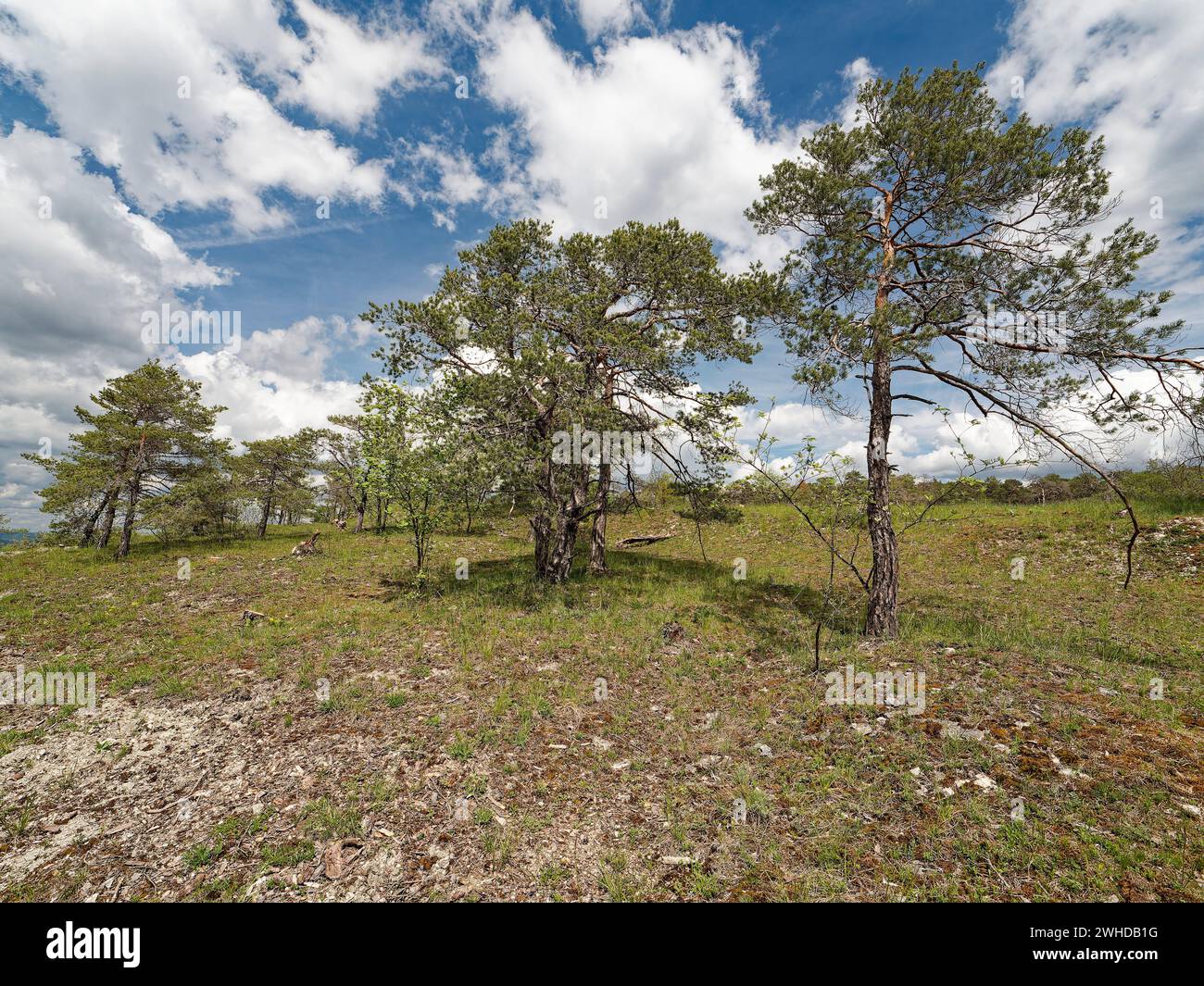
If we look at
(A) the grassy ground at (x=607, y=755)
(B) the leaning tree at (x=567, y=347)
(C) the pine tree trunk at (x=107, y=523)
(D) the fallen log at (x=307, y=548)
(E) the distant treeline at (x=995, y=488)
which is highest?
(B) the leaning tree at (x=567, y=347)

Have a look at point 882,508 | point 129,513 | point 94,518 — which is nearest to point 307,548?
point 129,513

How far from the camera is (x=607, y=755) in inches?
267

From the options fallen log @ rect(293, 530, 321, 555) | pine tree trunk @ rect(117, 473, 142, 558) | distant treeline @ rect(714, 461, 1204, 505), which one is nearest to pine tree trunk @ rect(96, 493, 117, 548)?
pine tree trunk @ rect(117, 473, 142, 558)

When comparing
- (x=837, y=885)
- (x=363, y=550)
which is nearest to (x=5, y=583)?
(x=363, y=550)

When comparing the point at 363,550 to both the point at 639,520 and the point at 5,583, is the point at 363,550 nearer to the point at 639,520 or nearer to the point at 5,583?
the point at 5,583

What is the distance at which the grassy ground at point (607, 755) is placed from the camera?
178 inches

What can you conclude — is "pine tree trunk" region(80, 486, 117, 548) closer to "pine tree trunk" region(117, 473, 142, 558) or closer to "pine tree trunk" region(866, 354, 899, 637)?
"pine tree trunk" region(117, 473, 142, 558)

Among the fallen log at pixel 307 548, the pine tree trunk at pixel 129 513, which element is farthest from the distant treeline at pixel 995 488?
the pine tree trunk at pixel 129 513

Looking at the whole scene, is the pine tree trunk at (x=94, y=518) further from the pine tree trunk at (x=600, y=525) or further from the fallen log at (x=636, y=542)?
the fallen log at (x=636, y=542)

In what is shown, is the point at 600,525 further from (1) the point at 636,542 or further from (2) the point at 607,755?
(2) the point at 607,755

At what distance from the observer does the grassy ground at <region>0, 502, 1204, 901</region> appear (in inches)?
178

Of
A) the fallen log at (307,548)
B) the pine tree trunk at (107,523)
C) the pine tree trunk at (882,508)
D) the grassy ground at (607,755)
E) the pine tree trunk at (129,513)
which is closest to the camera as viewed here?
the grassy ground at (607,755)

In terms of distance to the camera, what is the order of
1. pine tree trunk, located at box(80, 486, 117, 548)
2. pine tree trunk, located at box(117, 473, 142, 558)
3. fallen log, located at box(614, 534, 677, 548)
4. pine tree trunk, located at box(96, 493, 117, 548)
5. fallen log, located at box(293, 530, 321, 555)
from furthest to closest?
fallen log, located at box(614, 534, 677, 548) → fallen log, located at box(293, 530, 321, 555) → pine tree trunk, located at box(80, 486, 117, 548) → pine tree trunk, located at box(96, 493, 117, 548) → pine tree trunk, located at box(117, 473, 142, 558)

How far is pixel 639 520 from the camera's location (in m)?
30.8
